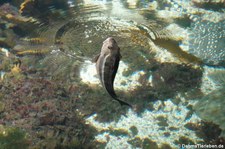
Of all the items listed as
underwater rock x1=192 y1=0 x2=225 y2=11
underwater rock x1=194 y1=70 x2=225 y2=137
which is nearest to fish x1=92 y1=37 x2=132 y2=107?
underwater rock x1=194 y1=70 x2=225 y2=137

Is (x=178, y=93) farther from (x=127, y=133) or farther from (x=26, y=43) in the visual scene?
(x=26, y=43)

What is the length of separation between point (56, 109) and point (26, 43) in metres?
3.18

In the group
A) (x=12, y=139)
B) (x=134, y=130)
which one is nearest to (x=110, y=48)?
(x=12, y=139)

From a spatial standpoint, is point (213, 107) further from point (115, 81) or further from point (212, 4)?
point (212, 4)

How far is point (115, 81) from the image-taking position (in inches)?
301

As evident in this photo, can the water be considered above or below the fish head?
below

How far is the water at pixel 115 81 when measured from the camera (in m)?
6.20

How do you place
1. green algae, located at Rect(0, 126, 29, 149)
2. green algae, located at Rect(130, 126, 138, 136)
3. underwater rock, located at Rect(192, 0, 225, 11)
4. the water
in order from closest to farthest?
green algae, located at Rect(0, 126, 29, 149), the water, green algae, located at Rect(130, 126, 138, 136), underwater rock, located at Rect(192, 0, 225, 11)

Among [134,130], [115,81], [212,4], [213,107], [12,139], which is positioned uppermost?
[212,4]

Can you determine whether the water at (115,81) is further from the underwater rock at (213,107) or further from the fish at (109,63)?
the fish at (109,63)

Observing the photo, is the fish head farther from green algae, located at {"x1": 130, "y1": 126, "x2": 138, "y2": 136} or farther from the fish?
green algae, located at {"x1": 130, "y1": 126, "x2": 138, "y2": 136}

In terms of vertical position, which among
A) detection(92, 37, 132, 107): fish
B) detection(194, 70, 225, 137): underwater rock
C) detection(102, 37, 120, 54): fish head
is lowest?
detection(194, 70, 225, 137): underwater rock

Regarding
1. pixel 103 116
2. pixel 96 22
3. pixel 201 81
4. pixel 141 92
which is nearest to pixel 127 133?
pixel 103 116

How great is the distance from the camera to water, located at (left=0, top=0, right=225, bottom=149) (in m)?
6.20
